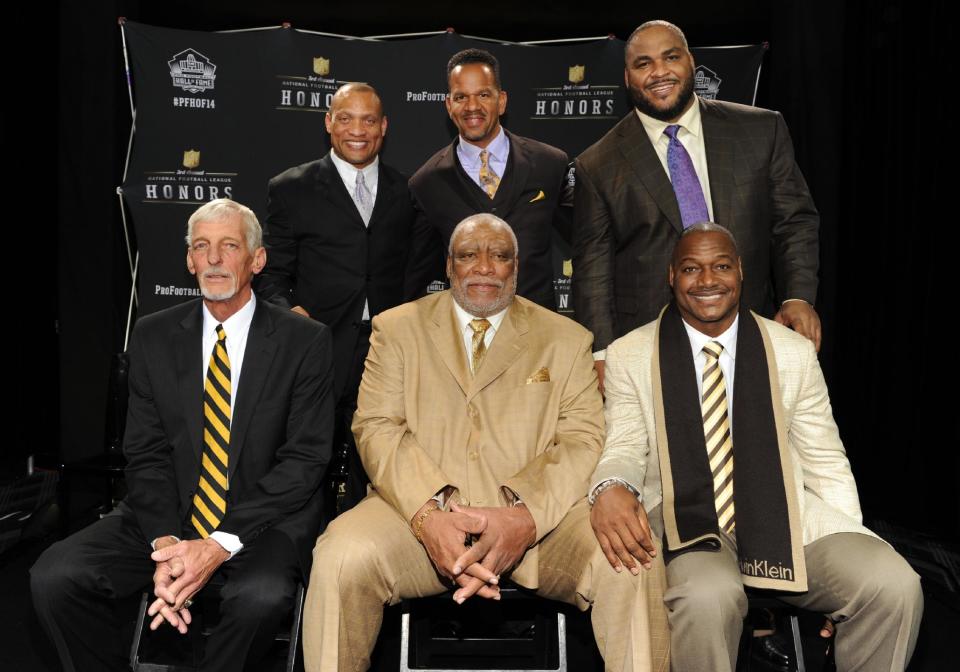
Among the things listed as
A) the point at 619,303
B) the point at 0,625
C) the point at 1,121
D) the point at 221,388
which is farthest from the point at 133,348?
the point at 1,121

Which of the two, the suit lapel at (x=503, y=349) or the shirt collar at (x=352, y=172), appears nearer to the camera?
the suit lapel at (x=503, y=349)

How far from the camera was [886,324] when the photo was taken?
4.88 metres

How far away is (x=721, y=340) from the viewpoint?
292cm

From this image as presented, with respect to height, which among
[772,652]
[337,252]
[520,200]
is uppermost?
[520,200]

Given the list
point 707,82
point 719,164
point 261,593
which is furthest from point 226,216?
point 707,82

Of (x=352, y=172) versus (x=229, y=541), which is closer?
(x=229, y=541)

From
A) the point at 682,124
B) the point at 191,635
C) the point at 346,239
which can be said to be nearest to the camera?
the point at 191,635

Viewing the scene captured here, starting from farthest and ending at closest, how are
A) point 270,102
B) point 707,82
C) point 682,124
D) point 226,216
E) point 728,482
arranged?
point 270,102
point 707,82
point 682,124
point 226,216
point 728,482

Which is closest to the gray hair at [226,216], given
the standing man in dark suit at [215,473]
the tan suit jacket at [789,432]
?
the standing man in dark suit at [215,473]

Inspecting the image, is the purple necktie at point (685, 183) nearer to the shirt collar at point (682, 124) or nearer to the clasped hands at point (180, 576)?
the shirt collar at point (682, 124)

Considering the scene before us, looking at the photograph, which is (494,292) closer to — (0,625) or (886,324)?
(0,625)

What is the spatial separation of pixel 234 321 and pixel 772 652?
234 cm

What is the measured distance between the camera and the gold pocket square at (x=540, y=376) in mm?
2945

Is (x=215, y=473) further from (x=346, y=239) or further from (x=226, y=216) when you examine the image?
(x=346, y=239)
